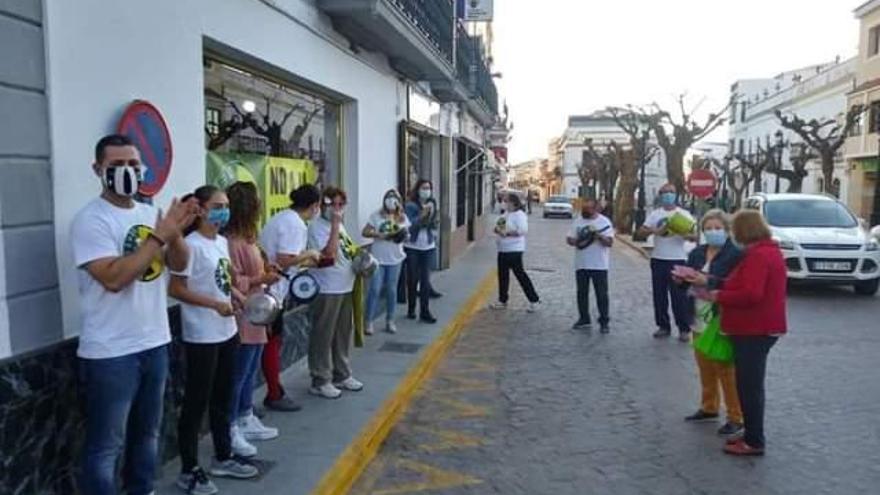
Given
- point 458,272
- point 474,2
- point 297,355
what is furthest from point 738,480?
point 474,2

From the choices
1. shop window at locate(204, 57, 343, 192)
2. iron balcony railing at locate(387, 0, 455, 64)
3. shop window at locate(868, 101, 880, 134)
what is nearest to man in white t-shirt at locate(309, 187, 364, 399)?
shop window at locate(204, 57, 343, 192)

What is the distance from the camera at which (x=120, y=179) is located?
3281 millimetres

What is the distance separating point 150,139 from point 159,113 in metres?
0.19

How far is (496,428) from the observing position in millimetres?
5820

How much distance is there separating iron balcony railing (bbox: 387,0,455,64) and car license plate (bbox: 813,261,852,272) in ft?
23.7

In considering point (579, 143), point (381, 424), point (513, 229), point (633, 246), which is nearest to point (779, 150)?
point (633, 246)

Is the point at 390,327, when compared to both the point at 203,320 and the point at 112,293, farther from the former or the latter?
the point at 112,293

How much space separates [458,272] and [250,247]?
10547 mm

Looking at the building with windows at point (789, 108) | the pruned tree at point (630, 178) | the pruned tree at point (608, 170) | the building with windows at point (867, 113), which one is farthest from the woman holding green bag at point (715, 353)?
the building with windows at point (867, 113)

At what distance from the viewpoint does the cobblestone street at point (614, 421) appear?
480 cm

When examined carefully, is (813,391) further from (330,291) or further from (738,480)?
(330,291)

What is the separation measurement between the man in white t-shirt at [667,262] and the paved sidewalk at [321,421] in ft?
8.85

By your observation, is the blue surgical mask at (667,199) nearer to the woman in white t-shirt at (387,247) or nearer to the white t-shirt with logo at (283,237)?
the woman in white t-shirt at (387,247)

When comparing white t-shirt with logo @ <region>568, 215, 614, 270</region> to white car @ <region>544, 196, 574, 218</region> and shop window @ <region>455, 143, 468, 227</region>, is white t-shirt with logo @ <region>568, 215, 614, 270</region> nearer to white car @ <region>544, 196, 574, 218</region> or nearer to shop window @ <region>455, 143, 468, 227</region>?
shop window @ <region>455, 143, 468, 227</region>
